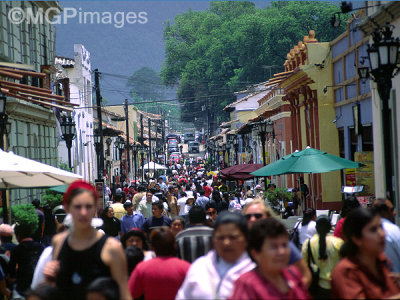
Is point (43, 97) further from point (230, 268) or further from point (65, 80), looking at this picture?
point (65, 80)

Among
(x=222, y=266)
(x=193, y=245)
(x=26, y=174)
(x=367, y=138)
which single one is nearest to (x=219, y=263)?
(x=222, y=266)

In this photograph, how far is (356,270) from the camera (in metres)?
5.10

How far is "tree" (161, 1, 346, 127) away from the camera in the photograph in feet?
266

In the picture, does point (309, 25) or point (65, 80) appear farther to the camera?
point (309, 25)

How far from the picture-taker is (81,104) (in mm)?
49938

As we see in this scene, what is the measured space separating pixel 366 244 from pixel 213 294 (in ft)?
3.88

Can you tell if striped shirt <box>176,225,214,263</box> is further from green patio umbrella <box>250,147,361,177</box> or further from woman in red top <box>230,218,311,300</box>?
green patio umbrella <box>250,147,361,177</box>

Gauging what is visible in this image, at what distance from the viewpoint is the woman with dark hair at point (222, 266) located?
18.1ft

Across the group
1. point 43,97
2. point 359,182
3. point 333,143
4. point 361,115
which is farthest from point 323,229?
point 333,143

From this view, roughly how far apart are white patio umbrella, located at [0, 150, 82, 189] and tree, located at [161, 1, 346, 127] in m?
59.7

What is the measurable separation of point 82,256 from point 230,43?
87503mm

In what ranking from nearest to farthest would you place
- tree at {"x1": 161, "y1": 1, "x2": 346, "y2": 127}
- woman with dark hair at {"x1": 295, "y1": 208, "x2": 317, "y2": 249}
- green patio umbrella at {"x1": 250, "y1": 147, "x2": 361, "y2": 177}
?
woman with dark hair at {"x1": 295, "y1": 208, "x2": 317, "y2": 249}
green patio umbrella at {"x1": 250, "y1": 147, "x2": 361, "y2": 177}
tree at {"x1": 161, "y1": 1, "x2": 346, "y2": 127}

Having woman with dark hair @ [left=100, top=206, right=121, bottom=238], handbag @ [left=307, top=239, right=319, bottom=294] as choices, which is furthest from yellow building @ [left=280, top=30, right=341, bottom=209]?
handbag @ [left=307, top=239, right=319, bottom=294]

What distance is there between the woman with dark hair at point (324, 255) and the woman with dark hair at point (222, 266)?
261cm
